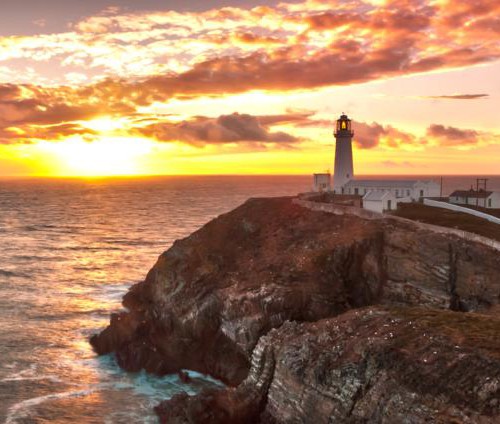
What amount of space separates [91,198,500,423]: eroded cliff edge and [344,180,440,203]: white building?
950 inches

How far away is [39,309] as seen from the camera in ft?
191

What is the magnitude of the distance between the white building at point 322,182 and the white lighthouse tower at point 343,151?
166 centimetres

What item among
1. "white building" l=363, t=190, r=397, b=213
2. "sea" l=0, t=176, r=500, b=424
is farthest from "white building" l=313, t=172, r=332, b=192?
"sea" l=0, t=176, r=500, b=424

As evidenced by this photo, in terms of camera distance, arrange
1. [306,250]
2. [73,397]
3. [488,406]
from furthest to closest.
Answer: [306,250]
[73,397]
[488,406]

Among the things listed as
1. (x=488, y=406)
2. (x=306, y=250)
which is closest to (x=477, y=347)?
(x=488, y=406)

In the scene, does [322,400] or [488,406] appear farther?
[322,400]

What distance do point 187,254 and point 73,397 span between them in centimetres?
1906

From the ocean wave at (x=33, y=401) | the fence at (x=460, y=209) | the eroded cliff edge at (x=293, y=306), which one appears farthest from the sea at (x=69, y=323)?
the fence at (x=460, y=209)

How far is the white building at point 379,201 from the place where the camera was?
6462 centimetres

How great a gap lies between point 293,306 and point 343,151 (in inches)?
1943

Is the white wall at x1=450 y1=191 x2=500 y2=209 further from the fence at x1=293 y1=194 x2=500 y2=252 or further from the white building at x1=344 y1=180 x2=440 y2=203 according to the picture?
the fence at x1=293 y1=194 x2=500 y2=252

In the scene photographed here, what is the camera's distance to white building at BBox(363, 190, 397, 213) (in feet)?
212

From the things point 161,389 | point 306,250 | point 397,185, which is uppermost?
point 397,185

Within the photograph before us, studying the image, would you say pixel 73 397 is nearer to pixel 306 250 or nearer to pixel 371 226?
pixel 306 250
